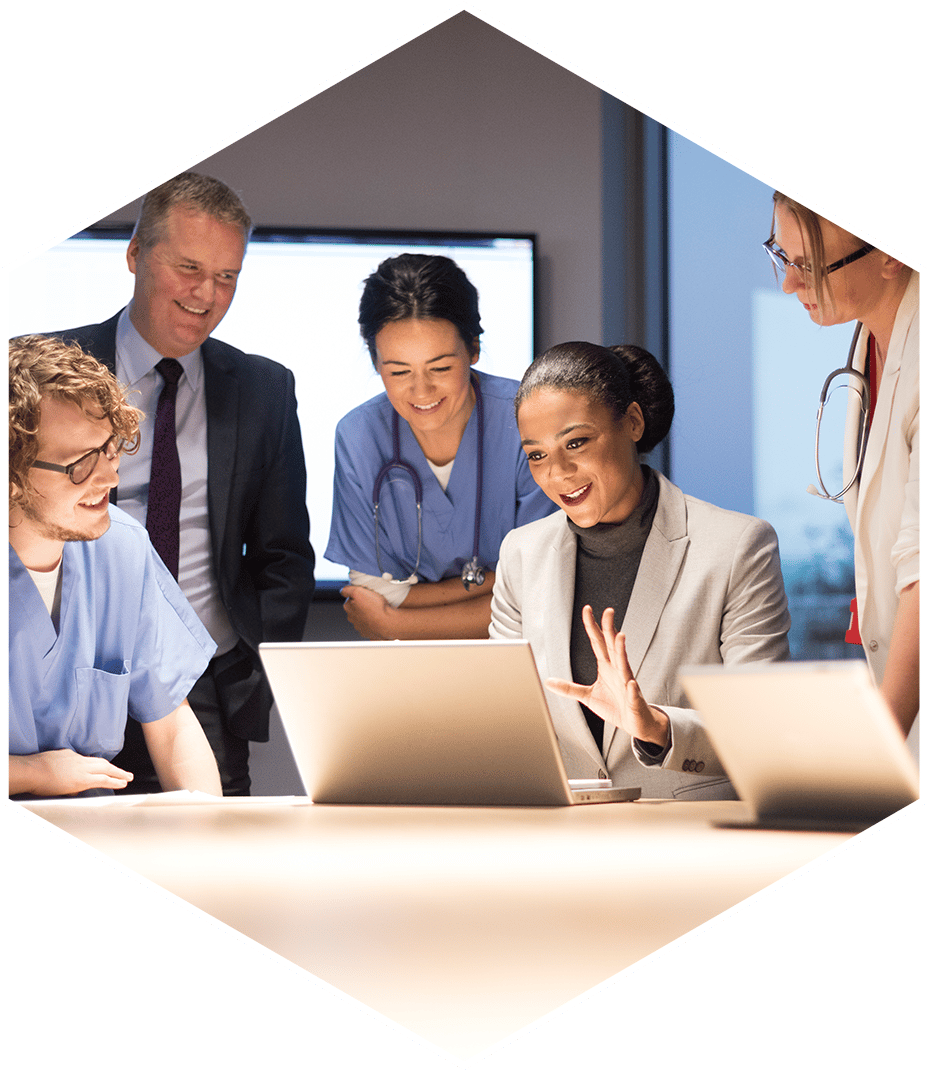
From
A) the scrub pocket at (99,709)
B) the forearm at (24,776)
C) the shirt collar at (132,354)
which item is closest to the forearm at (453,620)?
the scrub pocket at (99,709)

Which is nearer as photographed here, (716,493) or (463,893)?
(463,893)

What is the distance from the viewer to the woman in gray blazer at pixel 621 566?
242 cm

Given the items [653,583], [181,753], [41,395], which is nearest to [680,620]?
[653,583]

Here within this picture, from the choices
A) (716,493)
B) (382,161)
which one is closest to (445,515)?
(716,493)

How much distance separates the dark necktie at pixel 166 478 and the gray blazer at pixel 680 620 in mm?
1031

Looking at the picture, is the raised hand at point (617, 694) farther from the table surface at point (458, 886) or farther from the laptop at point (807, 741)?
the laptop at point (807, 741)

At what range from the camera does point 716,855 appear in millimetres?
1513

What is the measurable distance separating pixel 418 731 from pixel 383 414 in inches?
61.9

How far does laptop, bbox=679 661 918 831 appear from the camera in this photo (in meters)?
1.55

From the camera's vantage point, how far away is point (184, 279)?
3059 millimetres

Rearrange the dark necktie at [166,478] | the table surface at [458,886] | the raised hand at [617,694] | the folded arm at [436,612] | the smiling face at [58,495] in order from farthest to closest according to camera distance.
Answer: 1. the folded arm at [436,612]
2. the dark necktie at [166,478]
3. the smiling face at [58,495]
4. the raised hand at [617,694]
5. the table surface at [458,886]

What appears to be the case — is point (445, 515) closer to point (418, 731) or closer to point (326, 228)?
point (326, 228)

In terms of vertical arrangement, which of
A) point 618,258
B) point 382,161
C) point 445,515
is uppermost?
point 382,161

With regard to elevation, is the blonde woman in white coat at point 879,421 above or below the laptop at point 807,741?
above
